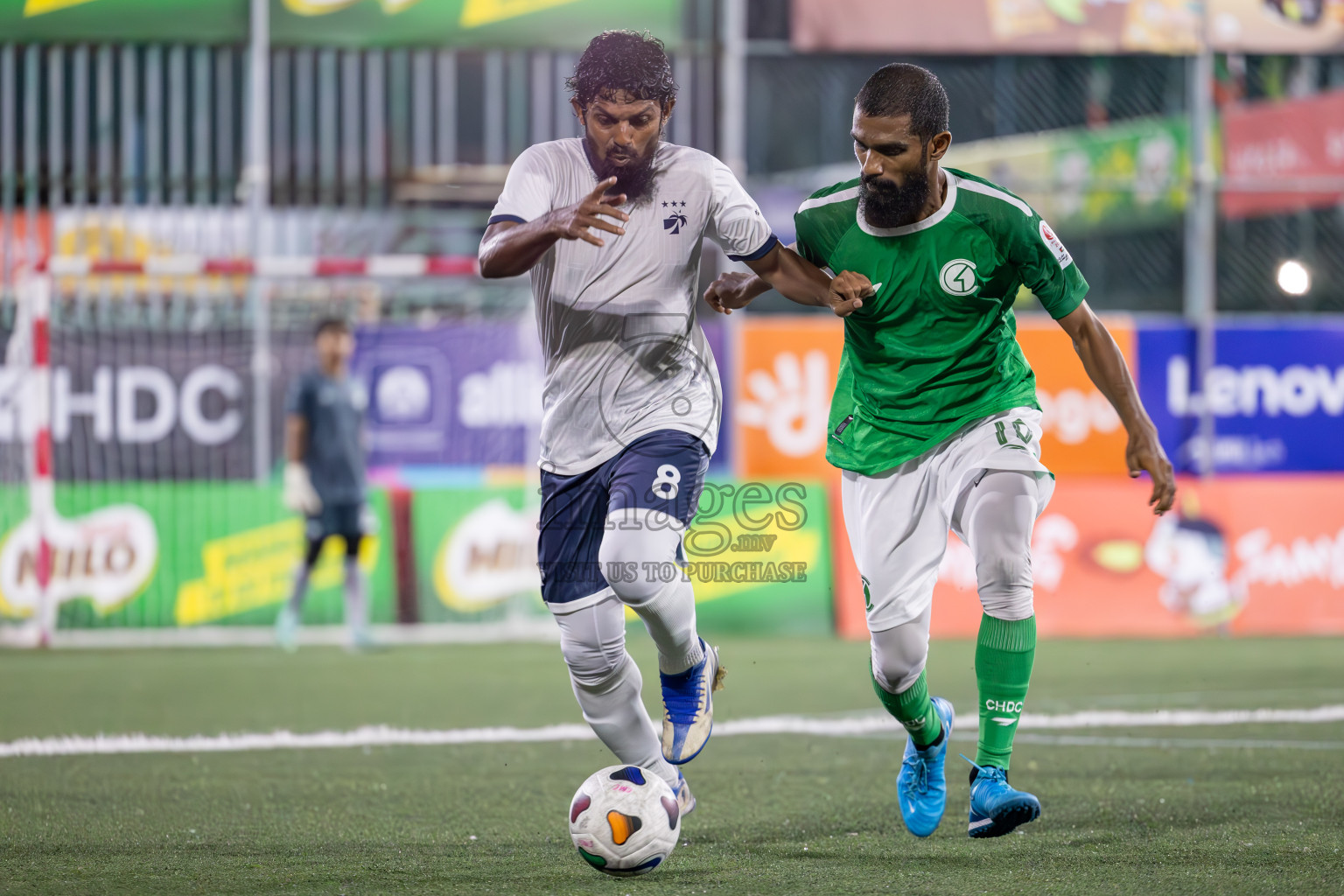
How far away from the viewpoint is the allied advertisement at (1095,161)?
58.2 feet

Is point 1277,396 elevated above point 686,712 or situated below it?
above

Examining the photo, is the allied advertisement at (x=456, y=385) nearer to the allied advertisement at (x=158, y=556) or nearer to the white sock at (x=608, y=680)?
the allied advertisement at (x=158, y=556)

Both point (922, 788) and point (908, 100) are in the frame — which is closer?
point (908, 100)

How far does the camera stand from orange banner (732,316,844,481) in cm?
1321

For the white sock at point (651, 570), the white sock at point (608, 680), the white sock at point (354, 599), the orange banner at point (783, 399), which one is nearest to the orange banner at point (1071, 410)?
the orange banner at point (783, 399)

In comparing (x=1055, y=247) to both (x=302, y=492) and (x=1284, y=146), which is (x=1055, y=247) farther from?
(x=1284, y=146)

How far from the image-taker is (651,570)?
4.72 metres

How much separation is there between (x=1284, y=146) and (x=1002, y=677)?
11727mm

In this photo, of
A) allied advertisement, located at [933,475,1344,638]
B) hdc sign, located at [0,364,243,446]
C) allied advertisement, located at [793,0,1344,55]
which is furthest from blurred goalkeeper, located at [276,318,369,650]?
allied advertisement, located at [793,0,1344,55]

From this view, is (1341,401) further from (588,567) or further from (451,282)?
(588,567)

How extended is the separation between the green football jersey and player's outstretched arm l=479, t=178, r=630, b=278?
83 cm

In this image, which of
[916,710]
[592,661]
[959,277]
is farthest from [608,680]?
[959,277]

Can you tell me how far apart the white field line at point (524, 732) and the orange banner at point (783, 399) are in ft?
17.4

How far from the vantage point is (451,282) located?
13195 millimetres
